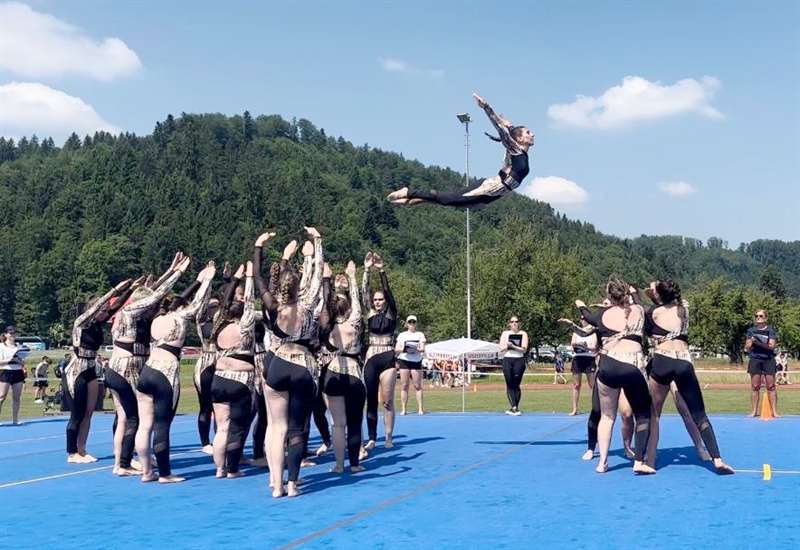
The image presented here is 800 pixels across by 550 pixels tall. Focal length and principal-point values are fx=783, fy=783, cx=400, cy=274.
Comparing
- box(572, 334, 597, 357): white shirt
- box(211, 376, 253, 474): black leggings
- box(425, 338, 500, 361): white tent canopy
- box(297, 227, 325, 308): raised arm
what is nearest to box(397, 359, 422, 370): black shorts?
box(572, 334, 597, 357): white shirt

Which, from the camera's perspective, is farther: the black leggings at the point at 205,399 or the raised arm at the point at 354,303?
the black leggings at the point at 205,399

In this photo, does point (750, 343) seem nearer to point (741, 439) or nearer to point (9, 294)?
point (741, 439)

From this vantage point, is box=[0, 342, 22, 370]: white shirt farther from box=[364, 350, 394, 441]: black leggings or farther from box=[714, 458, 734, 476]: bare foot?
box=[714, 458, 734, 476]: bare foot

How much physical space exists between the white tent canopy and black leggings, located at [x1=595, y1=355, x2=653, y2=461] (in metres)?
18.1

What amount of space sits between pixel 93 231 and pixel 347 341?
12583 cm

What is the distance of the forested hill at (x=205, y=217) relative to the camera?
110 meters

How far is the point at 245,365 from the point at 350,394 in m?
1.27

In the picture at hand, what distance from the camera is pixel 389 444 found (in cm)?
1183

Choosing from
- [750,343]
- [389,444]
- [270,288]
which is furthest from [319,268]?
[750,343]

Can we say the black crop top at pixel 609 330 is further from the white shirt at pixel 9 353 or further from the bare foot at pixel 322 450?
the white shirt at pixel 9 353

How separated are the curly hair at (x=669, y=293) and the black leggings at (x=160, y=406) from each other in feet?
19.2

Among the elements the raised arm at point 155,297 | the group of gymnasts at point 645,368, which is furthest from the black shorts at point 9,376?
the group of gymnasts at point 645,368

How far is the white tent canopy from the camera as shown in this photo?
93.3ft

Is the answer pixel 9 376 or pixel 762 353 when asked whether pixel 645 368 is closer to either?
pixel 762 353
